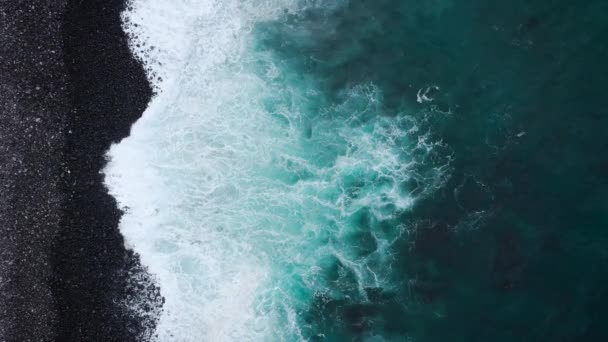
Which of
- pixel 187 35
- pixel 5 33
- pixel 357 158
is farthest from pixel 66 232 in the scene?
pixel 357 158

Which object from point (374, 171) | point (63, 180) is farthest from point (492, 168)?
point (63, 180)

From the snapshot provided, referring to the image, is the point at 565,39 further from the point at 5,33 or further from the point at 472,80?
the point at 5,33

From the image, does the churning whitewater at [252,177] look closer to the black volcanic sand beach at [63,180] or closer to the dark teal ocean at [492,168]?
the dark teal ocean at [492,168]

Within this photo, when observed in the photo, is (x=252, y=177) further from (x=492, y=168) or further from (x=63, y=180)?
(x=492, y=168)

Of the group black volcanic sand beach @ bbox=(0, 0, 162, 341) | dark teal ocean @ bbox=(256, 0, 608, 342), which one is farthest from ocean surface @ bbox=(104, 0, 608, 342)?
black volcanic sand beach @ bbox=(0, 0, 162, 341)

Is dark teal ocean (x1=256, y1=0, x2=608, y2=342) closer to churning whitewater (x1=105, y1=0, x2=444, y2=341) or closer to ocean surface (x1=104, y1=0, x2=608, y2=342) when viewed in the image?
ocean surface (x1=104, y1=0, x2=608, y2=342)

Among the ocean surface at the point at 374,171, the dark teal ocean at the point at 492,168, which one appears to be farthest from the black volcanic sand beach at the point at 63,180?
the dark teal ocean at the point at 492,168
